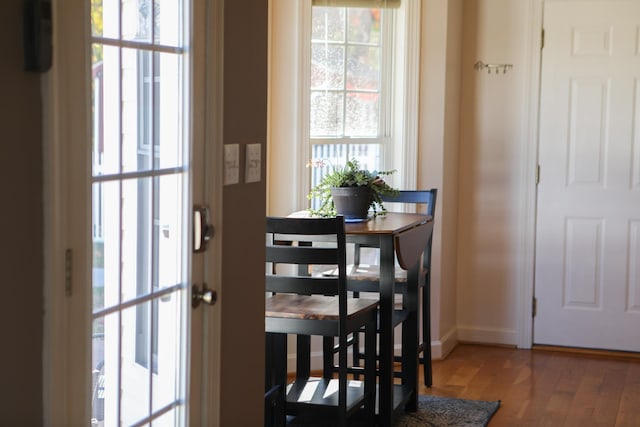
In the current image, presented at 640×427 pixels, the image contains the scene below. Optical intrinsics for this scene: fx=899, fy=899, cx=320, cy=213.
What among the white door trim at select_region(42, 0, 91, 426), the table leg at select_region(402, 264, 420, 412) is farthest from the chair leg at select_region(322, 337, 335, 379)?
the white door trim at select_region(42, 0, 91, 426)

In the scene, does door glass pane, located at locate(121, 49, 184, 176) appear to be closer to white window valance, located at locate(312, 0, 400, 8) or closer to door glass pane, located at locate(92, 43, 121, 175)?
door glass pane, located at locate(92, 43, 121, 175)

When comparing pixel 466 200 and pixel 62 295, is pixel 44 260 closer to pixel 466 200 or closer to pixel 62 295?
pixel 62 295

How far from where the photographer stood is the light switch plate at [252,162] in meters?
2.52

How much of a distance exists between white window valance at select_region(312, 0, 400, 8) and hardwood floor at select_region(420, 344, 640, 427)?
1955 millimetres

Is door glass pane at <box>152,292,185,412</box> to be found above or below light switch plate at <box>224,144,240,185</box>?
below

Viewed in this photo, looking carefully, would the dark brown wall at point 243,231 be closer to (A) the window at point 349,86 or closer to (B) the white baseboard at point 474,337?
(A) the window at point 349,86

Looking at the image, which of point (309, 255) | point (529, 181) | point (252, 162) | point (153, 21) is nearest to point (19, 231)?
point (153, 21)

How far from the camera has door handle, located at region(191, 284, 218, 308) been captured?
7.45 feet

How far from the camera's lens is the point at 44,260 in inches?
65.6

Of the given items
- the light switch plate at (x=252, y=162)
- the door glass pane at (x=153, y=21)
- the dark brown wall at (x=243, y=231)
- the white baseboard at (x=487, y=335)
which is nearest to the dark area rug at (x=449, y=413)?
the white baseboard at (x=487, y=335)

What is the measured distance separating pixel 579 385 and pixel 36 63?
3.60m

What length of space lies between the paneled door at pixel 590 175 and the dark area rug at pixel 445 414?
48.8 inches

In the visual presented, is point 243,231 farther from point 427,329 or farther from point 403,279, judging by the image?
point 427,329

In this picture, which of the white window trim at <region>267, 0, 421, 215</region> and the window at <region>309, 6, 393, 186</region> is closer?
the white window trim at <region>267, 0, 421, 215</region>
